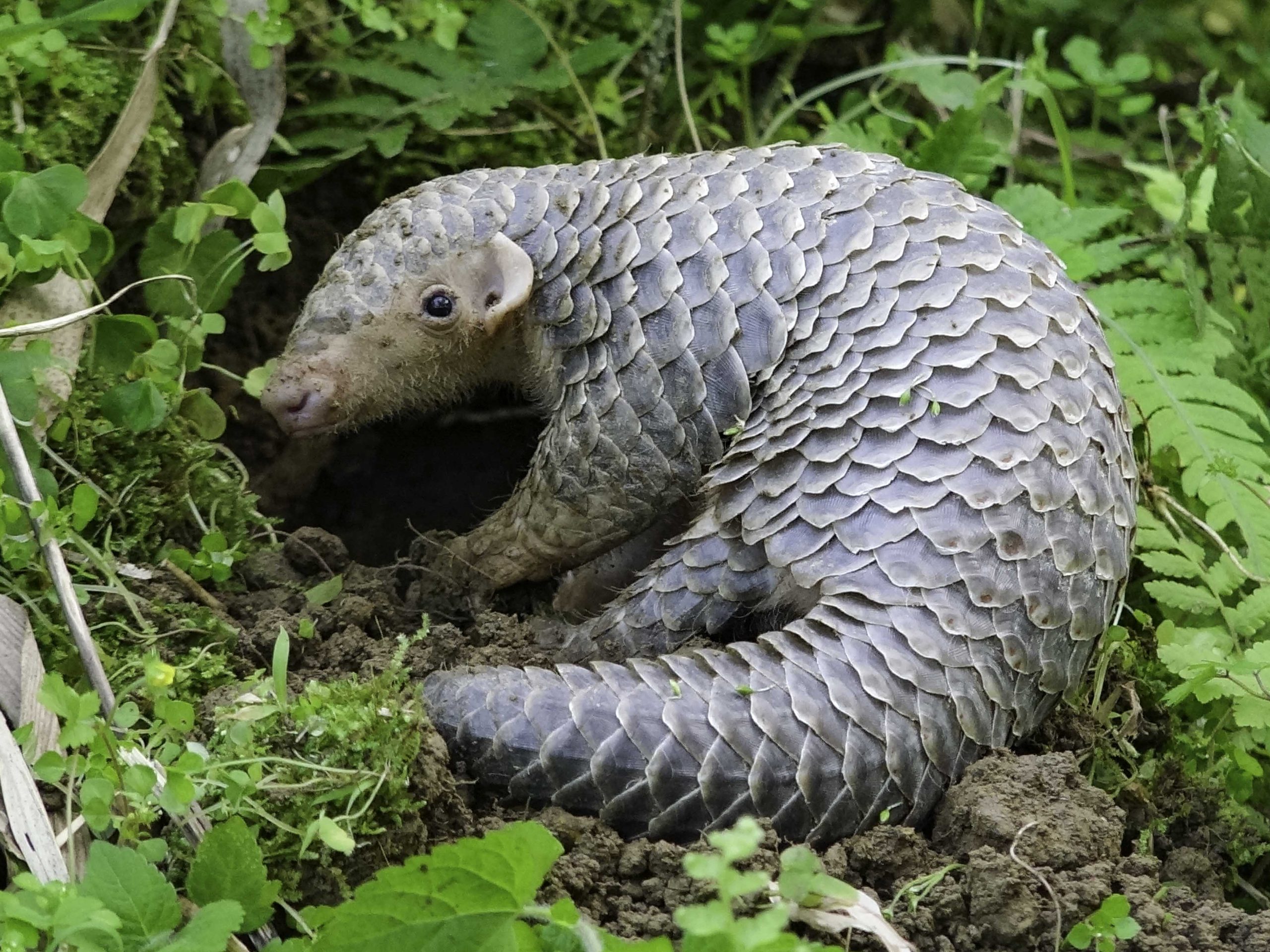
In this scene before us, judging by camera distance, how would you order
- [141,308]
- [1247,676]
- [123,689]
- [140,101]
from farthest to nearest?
[141,308], [140,101], [1247,676], [123,689]

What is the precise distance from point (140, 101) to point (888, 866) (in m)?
2.83

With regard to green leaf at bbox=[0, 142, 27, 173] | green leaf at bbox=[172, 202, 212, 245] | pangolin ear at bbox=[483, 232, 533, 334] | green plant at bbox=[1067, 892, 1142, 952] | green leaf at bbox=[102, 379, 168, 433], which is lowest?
green plant at bbox=[1067, 892, 1142, 952]

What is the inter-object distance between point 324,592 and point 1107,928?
2.00 m

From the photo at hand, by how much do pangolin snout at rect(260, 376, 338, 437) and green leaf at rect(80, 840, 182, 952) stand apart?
1.54 metres

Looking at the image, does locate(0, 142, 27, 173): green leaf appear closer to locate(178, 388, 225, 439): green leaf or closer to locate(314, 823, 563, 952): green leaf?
locate(178, 388, 225, 439): green leaf

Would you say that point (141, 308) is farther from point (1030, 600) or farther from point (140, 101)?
point (1030, 600)

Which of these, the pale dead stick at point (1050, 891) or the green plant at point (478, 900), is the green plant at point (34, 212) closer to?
the green plant at point (478, 900)

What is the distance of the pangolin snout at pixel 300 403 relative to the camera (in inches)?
139

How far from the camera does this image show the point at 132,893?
2219 millimetres

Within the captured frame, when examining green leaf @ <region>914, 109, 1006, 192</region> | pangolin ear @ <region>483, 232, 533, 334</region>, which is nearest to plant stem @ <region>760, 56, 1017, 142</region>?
green leaf @ <region>914, 109, 1006, 192</region>

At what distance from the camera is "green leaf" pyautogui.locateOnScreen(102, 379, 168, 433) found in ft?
10.6

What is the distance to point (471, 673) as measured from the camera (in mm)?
2854

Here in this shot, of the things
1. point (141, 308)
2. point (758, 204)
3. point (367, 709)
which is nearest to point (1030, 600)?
point (758, 204)

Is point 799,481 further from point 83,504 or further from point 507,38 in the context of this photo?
point 507,38
